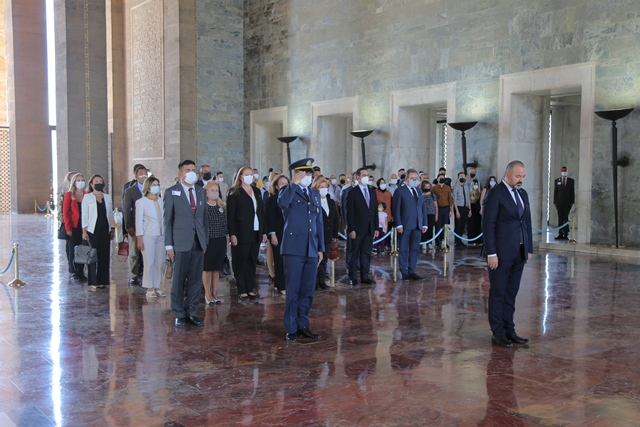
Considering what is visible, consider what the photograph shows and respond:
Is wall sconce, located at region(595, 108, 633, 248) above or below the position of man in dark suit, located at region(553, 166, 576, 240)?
above

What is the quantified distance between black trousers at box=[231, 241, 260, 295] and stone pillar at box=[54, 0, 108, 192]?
18.0m

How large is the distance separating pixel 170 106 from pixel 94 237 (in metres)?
13.8

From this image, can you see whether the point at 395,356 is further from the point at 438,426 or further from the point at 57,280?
the point at 57,280

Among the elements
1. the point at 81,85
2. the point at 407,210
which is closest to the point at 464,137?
the point at 407,210

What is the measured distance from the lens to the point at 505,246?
6426mm

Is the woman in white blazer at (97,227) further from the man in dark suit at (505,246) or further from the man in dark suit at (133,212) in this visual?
the man in dark suit at (505,246)

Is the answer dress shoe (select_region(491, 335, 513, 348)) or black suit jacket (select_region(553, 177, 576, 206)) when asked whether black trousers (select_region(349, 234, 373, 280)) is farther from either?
black suit jacket (select_region(553, 177, 576, 206))

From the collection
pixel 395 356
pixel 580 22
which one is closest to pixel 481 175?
pixel 580 22

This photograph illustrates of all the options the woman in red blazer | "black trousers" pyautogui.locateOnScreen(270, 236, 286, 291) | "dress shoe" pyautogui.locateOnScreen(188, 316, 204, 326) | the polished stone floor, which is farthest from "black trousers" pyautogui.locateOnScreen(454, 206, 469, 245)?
"dress shoe" pyautogui.locateOnScreen(188, 316, 204, 326)

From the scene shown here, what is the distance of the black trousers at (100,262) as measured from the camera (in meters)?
9.49

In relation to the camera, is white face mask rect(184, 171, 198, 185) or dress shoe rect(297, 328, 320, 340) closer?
dress shoe rect(297, 328, 320, 340)

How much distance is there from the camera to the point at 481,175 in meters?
16.5

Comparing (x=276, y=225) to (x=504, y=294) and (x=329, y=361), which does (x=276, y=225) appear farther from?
(x=504, y=294)

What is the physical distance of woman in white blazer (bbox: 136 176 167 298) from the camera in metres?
8.64
